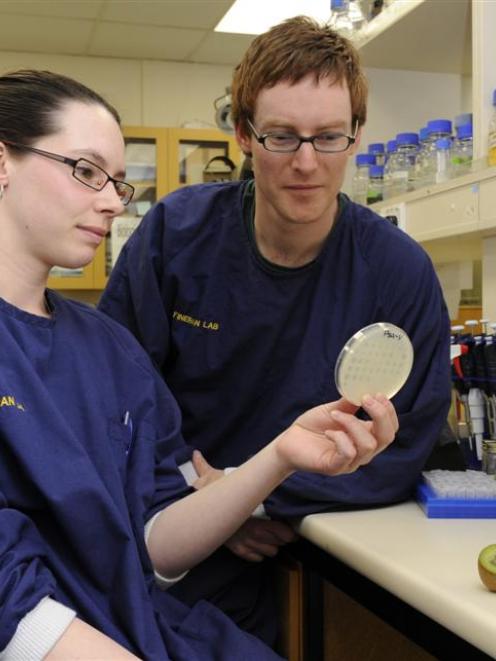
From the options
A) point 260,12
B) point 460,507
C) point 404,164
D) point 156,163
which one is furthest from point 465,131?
point 156,163

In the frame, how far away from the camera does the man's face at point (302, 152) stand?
1.33 m

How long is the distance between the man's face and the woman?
0.29 meters

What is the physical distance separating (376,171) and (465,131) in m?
0.41

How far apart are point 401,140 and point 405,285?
73 cm

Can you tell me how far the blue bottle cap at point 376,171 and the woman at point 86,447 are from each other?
112 centimetres

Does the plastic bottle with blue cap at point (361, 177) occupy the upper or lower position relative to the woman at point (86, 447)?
upper

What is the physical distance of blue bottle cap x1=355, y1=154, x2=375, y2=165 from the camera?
7.22ft

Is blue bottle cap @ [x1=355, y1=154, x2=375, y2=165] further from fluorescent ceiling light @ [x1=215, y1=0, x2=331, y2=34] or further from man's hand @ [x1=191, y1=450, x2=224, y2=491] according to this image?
fluorescent ceiling light @ [x1=215, y1=0, x2=331, y2=34]

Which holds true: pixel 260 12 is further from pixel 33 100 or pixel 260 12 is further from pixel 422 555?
pixel 422 555

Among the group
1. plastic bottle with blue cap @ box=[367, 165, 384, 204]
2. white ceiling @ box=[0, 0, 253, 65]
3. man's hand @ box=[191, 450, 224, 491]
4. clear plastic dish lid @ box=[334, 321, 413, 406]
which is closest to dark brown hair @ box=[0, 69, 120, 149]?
clear plastic dish lid @ box=[334, 321, 413, 406]

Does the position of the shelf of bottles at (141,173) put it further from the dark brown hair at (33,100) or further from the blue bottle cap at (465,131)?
the dark brown hair at (33,100)

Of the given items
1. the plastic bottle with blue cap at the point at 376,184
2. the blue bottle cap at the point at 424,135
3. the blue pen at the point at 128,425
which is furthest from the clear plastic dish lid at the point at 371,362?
the plastic bottle with blue cap at the point at 376,184

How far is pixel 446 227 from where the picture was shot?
1778 mm

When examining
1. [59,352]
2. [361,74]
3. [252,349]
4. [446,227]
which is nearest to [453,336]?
[446,227]
